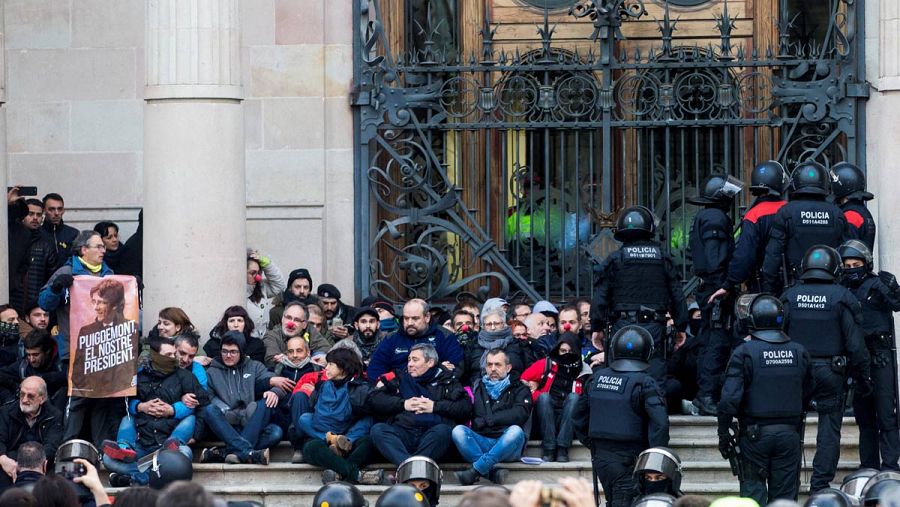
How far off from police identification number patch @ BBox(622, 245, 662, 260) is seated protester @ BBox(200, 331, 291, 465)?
2.74 metres

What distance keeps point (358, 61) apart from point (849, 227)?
5.36 m

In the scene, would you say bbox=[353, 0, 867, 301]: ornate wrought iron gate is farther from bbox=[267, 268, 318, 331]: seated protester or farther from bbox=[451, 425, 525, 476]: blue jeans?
bbox=[451, 425, 525, 476]: blue jeans

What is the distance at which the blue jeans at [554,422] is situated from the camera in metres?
14.5

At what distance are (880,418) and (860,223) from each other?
1.62 m

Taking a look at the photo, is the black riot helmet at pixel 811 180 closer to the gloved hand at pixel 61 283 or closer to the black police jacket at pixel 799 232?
the black police jacket at pixel 799 232

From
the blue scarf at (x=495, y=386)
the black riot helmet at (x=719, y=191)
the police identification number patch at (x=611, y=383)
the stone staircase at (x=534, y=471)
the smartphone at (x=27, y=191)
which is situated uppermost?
the smartphone at (x=27, y=191)

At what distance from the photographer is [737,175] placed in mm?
18156

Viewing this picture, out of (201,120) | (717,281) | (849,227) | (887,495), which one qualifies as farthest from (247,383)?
(887,495)

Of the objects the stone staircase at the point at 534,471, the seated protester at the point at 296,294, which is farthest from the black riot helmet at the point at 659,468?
the seated protester at the point at 296,294

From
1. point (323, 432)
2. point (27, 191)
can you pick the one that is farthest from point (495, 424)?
point (27, 191)

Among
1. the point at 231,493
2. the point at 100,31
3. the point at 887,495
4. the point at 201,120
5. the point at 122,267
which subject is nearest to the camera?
the point at 887,495

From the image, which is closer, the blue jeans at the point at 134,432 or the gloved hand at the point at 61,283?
the blue jeans at the point at 134,432

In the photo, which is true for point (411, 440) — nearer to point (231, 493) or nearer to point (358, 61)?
point (231, 493)

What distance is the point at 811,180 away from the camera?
14.5 meters
